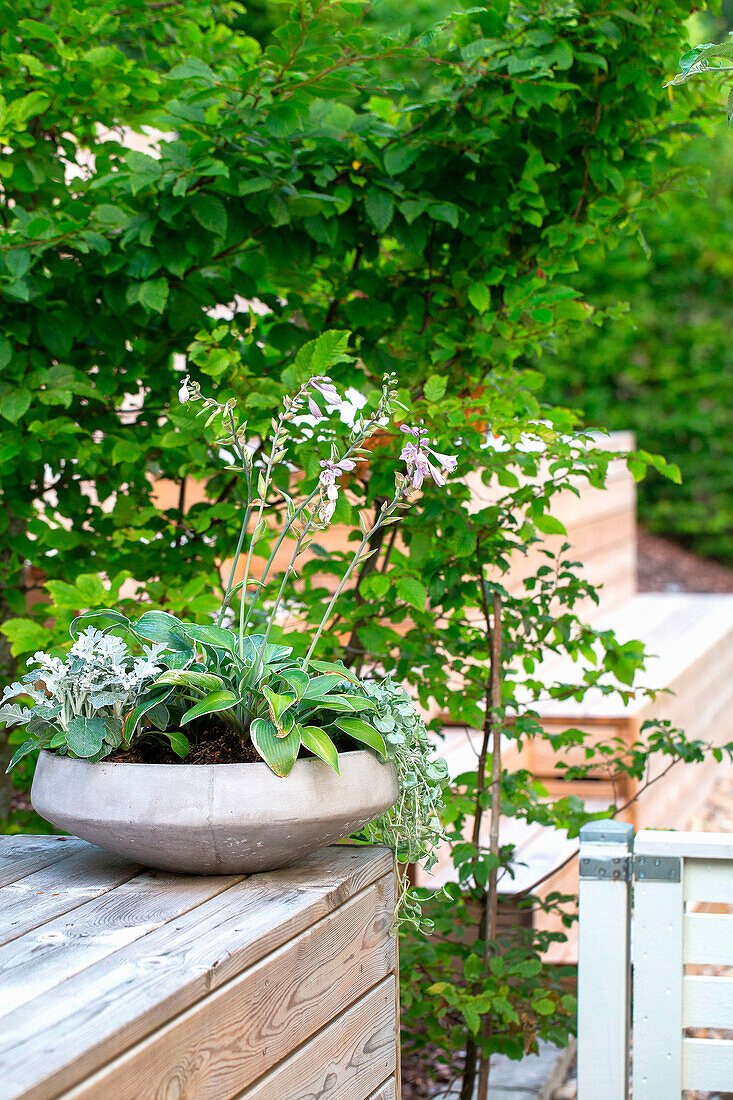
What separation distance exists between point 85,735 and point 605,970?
0.73 meters

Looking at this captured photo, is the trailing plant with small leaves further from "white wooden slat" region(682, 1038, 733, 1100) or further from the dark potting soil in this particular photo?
"white wooden slat" region(682, 1038, 733, 1100)

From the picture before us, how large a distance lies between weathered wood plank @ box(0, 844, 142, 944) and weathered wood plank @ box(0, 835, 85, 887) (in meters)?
0.01

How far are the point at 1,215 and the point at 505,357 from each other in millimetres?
950

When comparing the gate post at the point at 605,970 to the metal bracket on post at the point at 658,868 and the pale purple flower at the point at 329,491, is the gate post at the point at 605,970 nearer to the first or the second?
the metal bracket on post at the point at 658,868

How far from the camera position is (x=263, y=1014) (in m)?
1.04

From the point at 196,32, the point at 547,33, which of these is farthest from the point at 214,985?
the point at 196,32

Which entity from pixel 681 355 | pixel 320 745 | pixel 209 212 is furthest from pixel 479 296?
pixel 681 355

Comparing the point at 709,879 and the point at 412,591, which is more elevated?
the point at 412,591

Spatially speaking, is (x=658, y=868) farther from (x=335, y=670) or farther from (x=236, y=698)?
(x=236, y=698)

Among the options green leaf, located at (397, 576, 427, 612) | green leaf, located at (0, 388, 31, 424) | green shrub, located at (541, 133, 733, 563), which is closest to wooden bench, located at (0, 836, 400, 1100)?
green leaf, located at (397, 576, 427, 612)

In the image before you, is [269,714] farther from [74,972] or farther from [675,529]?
[675,529]

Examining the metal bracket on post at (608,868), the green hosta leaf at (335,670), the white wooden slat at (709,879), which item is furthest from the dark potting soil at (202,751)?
the white wooden slat at (709,879)

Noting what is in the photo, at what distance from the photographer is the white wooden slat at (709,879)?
1.39 metres

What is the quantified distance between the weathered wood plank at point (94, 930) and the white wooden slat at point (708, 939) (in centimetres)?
58
